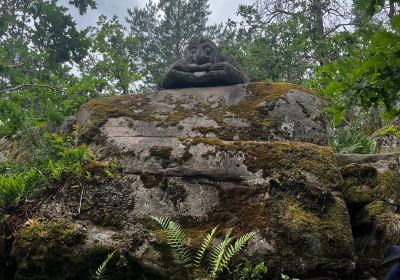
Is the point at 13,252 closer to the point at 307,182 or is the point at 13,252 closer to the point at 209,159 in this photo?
the point at 209,159

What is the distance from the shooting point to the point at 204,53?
26.7ft

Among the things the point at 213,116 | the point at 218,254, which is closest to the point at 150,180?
the point at 218,254

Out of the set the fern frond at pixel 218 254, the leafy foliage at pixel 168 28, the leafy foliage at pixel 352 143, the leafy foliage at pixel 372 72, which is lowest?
the fern frond at pixel 218 254

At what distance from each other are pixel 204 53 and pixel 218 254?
16.4 ft

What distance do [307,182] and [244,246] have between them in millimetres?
1231

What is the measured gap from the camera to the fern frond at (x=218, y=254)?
158 inches

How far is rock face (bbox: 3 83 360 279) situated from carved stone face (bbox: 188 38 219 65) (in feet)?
6.24

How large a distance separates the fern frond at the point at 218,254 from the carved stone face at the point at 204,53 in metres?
4.59

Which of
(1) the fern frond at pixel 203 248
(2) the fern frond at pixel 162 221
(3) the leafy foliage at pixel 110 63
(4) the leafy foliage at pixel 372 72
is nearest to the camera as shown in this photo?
(4) the leafy foliage at pixel 372 72

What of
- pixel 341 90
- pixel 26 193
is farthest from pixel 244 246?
pixel 26 193

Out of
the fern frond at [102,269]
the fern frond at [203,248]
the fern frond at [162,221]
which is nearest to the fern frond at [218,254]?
the fern frond at [203,248]

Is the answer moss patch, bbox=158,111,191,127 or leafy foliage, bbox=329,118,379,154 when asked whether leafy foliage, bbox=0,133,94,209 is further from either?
leafy foliage, bbox=329,118,379,154

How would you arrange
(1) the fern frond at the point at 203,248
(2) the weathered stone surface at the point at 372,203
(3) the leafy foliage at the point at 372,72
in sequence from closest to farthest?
(3) the leafy foliage at the point at 372,72 < (1) the fern frond at the point at 203,248 < (2) the weathered stone surface at the point at 372,203

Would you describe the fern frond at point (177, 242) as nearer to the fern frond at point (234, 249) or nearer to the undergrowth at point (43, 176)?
the fern frond at point (234, 249)
